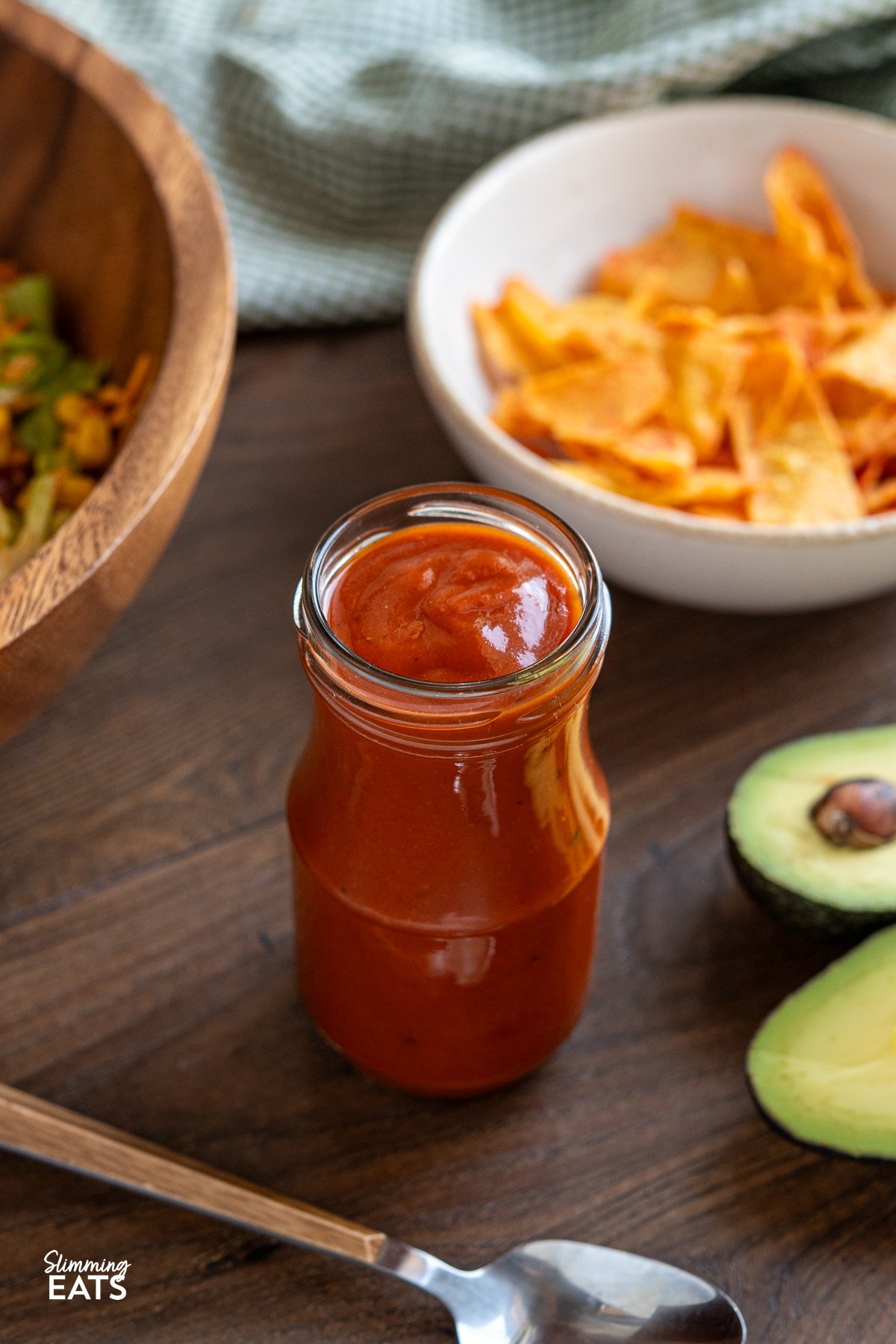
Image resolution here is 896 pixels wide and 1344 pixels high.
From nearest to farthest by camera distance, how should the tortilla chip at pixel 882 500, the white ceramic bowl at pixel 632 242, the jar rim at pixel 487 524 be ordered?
the jar rim at pixel 487 524
the white ceramic bowl at pixel 632 242
the tortilla chip at pixel 882 500

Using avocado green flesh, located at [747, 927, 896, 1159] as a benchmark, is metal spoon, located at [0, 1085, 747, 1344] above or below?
below

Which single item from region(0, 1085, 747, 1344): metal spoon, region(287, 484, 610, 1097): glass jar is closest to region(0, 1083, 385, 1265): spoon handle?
region(0, 1085, 747, 1344): metal spoon

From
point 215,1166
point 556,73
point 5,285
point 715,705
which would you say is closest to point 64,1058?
point 215,1166

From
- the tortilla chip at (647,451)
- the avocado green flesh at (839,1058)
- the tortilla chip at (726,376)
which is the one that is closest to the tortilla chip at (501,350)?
the tortilla chip at (726,376)

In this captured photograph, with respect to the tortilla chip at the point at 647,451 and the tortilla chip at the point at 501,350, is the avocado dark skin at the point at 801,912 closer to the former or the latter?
the tortilla chip at the point at 647,451

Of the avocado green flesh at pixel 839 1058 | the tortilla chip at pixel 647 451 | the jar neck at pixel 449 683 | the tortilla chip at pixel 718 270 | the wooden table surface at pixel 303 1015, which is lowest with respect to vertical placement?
the wooden table surface at pixel 303 1015

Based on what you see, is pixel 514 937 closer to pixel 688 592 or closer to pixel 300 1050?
pixel 300 1050

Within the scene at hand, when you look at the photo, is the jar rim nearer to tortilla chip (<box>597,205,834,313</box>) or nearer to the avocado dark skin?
the avocado dark skin
